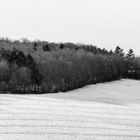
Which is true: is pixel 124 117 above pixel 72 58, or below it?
below

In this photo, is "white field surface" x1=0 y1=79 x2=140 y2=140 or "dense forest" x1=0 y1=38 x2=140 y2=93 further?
"dense forest" x1=0 y1=38 x2=140 y2=93

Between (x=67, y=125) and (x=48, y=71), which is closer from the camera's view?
(x=67, y=125)

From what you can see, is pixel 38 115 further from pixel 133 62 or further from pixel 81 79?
pixel 133 62

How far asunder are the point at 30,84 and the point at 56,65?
1182 centimetres

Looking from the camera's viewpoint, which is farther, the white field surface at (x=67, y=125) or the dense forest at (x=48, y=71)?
the dense forest at (x=48, y=71)

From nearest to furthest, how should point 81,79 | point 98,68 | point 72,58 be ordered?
point 81,79, point 72,58, point 98,68

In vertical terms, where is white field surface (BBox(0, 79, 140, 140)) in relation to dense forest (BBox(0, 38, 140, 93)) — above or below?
below

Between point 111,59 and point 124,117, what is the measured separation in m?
76.1

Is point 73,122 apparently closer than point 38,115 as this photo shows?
Yes

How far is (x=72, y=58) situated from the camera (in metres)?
72.2

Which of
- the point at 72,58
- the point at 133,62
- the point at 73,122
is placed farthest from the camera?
the point at 133,62

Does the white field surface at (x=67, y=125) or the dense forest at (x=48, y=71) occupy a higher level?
the dense forest at (x=48, y=71)

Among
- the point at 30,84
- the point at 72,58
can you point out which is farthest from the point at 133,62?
the point at 30,84

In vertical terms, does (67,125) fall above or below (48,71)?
below
